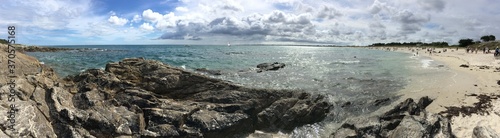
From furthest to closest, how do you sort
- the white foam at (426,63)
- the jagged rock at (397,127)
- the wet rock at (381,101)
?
the white foam at (426,63)
the wet rock at (381,101)
the jagged rock at (397,127)

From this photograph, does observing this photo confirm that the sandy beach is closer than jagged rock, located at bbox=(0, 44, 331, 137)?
No

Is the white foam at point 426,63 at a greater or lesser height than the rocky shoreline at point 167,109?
greater

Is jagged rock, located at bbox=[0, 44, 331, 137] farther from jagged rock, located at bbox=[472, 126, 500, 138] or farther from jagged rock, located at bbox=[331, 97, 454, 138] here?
jagged rock, located at bbox=[472, 126, 500, 138]

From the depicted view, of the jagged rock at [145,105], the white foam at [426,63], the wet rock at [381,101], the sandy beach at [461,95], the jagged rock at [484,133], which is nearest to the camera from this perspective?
the jagged rock at [484,133]

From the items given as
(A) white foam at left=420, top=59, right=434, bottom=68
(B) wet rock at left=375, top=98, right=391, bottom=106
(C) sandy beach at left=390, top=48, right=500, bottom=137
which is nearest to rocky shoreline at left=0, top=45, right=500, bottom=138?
(C) sandy beach at left=390, top=48, right=500, bottom=137

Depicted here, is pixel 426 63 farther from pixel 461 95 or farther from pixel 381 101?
pixel 381 101

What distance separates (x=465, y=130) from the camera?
14695 millimetres

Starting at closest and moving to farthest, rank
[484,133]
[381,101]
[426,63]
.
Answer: [484,133] < [381,101] < [426,63]

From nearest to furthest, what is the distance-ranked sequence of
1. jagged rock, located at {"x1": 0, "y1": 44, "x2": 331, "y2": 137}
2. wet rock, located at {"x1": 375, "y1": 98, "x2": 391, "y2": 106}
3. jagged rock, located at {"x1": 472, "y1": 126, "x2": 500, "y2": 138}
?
jagged rock, located at {"x1": 472, "y1": 126, "x2": 500, "y2": 138}
jagged rock, located at {"x1": 0, "y1": 44, "x2": 331, "y2": 137}
wet rock, located at {"x1": 375, "y1": 98, "x2": 391, "y2": 106}

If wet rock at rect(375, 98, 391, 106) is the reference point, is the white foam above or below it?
above

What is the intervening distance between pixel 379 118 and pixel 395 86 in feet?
44.1

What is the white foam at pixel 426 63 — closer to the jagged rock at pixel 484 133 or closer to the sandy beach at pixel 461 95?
the sandy beach at pixel 461 95

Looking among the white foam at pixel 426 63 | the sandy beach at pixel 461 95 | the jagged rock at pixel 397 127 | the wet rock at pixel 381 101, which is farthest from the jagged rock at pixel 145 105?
the white foam at pixel 426 63

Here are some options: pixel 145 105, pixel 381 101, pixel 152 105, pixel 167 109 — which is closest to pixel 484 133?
pixel 381 101
